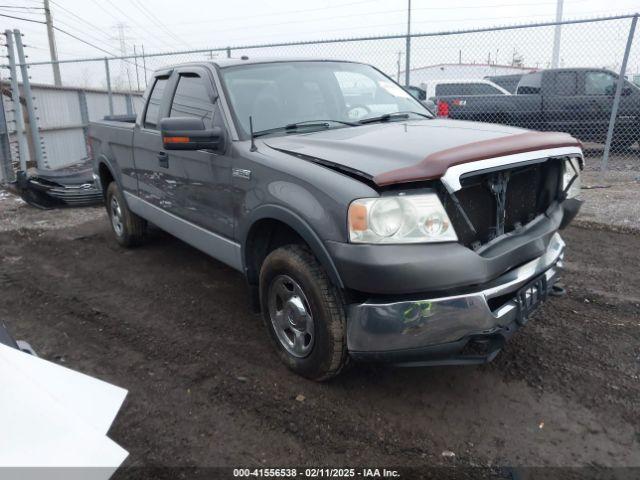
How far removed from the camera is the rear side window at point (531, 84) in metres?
11.8

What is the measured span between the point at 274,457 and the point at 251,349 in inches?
43.3

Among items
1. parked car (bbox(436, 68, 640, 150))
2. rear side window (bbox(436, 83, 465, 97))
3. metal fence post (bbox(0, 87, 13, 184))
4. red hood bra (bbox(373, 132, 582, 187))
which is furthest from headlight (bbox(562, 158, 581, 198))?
rear side window (bbox(436, 83, 465, 97))

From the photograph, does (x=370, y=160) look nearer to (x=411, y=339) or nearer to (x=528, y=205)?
(x=411, y=339)

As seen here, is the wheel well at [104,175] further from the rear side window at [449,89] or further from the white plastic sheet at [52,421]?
the rear side window at [449,89]

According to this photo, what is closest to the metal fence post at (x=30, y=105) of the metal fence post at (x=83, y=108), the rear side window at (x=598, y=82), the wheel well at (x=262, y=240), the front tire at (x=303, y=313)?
the metal fence post at (x=83, y=108)

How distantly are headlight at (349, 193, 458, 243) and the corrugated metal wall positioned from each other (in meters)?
10.1

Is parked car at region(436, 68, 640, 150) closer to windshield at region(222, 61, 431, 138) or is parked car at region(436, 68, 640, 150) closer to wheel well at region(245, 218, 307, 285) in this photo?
windshield at region(222, 61, 431, 138)

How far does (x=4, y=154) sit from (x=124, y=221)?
5.66 m

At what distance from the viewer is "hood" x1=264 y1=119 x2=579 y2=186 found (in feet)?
8.15

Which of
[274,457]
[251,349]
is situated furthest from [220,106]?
[274,457]

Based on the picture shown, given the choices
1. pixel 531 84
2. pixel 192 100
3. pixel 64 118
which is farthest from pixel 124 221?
pixel 531 84

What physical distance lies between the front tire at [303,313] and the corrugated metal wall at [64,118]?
31.0ft

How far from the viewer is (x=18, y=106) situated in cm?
987

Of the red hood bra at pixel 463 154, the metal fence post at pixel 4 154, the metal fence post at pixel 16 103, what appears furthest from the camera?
the metal fence post at pixel 16 103
